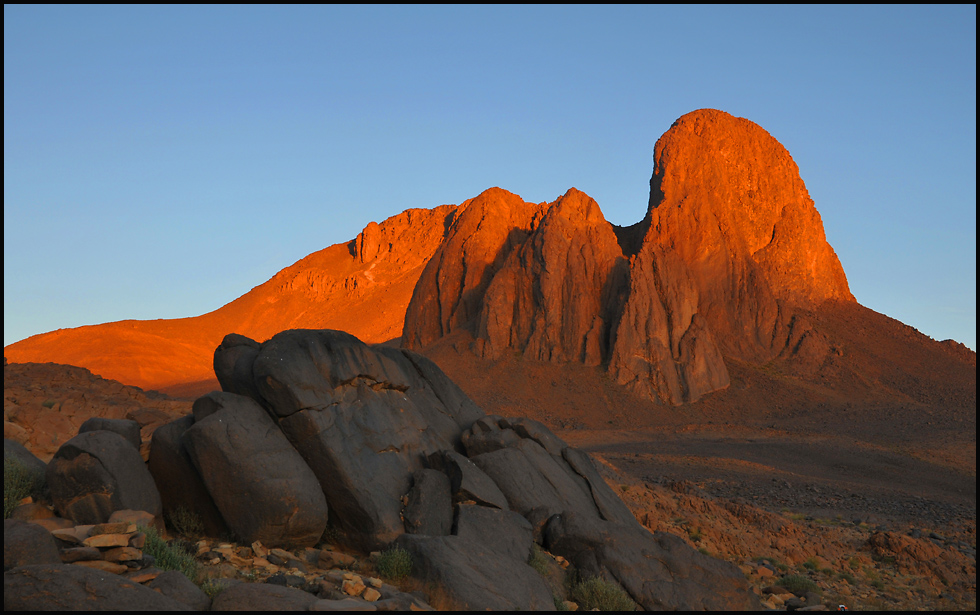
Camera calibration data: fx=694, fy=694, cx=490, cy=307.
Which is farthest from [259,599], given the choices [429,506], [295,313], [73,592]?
[295,313]

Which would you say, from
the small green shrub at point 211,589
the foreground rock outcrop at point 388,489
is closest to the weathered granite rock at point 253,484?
the foreground rock outcrop at point 388,489

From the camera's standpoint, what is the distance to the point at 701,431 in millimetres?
51312

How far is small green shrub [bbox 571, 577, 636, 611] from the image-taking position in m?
11.5

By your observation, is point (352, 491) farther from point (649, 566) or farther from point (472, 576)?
point (649, 566)

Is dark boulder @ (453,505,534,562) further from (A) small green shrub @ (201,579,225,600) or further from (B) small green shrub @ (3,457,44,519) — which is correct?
(B) small green shrub @ (3,457,44,519)

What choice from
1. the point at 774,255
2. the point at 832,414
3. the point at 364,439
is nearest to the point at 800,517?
the point at 364,439

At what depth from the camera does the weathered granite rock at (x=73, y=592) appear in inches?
285

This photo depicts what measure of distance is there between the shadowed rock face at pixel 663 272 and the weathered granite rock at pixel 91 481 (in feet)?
A: 169

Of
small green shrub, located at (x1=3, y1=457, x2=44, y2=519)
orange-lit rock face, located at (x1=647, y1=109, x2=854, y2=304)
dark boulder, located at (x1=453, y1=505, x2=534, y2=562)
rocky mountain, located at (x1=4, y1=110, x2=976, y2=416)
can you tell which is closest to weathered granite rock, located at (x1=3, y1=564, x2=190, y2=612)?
small green shrub, located at (x1=3, y1=457, x2=44, y2=519)

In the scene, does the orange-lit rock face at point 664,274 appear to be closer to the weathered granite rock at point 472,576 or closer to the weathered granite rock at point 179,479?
the weathered granite rock at point 472,576

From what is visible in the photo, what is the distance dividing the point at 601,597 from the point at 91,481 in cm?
878

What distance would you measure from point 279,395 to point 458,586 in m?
5.37

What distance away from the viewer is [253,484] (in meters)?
12.1

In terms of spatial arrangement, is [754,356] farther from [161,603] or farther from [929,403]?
[161,603]
